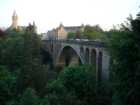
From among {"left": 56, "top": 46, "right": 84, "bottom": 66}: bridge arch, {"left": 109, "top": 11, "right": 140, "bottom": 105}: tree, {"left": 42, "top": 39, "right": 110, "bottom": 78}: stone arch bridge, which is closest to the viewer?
{"left": 109, "top": 11, "right": 140, "bottom": 105}: tree

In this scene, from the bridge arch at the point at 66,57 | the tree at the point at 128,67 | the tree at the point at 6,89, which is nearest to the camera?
the tree at the point at 128,67

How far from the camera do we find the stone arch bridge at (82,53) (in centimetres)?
2329

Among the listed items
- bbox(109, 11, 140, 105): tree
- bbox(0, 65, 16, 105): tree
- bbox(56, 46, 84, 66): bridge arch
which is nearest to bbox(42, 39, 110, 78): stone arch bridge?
bbox(56, 46, 84, 66): bridge arch

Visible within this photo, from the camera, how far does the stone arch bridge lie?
23.3 m

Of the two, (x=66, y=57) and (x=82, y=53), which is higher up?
(x=82, y=53)

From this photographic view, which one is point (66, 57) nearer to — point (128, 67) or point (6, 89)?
point (6, 89)

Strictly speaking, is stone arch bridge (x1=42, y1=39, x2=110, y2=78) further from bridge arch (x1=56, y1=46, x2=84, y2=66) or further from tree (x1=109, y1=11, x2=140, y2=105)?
tree (x1=109, y1=11, x2=140, y2=105)

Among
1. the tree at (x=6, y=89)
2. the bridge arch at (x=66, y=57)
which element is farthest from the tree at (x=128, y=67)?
the bridge arch at (x=66, y=57)

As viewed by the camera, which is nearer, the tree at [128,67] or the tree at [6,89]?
the tree at [128,67]

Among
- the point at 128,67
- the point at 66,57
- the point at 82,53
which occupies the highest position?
the point at 128,67

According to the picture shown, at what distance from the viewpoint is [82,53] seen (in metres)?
32.0

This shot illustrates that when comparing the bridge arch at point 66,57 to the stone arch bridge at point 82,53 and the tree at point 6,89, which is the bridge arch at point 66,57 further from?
the tree at point 6,89

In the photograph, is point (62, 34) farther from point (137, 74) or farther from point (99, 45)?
point (137, 74)

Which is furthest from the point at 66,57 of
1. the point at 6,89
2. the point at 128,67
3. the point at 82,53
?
the point at 128,67
